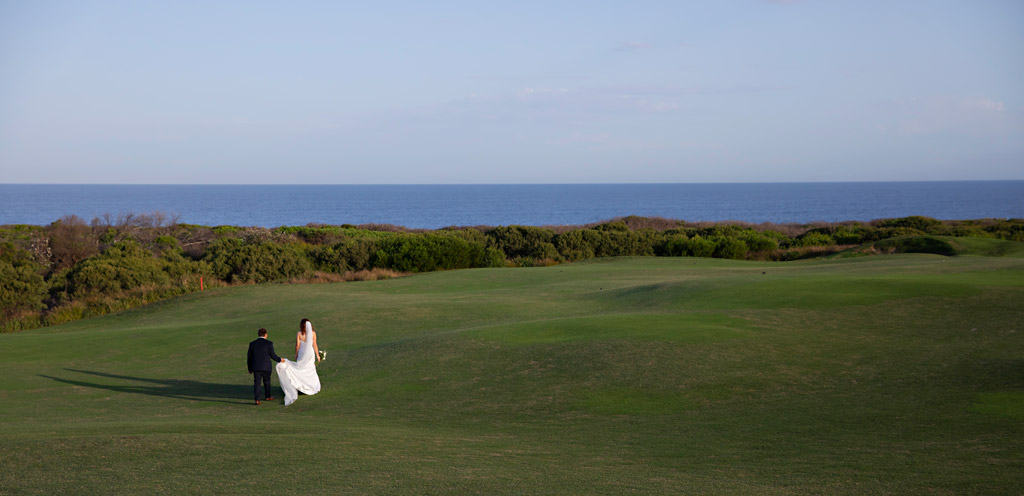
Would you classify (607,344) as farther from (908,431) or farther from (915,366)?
(908,431)

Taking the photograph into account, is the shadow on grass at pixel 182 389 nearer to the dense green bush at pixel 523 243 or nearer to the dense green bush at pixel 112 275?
the dense green bush at pixel 112 275

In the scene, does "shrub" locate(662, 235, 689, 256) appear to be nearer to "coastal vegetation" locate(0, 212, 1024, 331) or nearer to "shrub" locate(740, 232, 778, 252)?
"coastal vegetation" locate(0, 212, 1024, 331)

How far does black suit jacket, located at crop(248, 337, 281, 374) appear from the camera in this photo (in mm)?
12820

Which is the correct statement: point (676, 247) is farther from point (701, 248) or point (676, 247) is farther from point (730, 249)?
point (730, 249)

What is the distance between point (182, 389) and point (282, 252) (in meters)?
25.0

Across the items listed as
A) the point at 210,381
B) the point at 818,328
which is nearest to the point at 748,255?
the point at 818,328

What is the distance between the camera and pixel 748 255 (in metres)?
47.3

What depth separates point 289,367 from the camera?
12.7 metres

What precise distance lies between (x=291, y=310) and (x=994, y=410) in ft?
59.0

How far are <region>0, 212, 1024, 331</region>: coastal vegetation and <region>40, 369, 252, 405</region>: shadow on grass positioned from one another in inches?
560

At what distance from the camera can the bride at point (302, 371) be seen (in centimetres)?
1270

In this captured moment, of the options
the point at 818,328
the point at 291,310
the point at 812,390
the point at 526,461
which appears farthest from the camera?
the point at 291,310

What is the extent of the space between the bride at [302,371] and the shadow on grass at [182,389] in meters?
0.92

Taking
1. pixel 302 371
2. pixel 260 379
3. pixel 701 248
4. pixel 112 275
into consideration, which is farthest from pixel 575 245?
pixel 260 379
